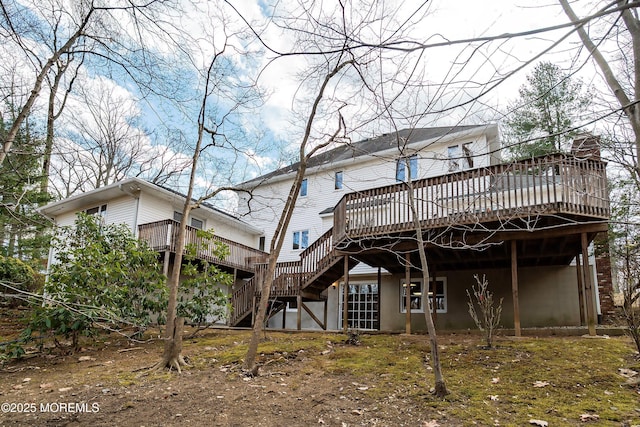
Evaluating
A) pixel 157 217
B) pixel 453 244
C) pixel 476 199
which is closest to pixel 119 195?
pixel 157 217

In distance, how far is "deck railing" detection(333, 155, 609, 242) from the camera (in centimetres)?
877

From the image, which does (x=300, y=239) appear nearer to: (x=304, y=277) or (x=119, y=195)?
(x=304, y=277)

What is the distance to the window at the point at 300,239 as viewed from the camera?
744 inches

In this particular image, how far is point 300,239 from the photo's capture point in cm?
1909

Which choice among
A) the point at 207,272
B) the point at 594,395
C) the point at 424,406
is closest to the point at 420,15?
the point at 424,406

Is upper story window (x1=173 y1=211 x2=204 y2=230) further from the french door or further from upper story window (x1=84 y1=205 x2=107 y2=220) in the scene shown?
the french door

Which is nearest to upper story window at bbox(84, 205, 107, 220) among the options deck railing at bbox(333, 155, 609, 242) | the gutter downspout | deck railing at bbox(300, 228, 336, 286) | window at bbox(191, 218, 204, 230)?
the gutter downspout

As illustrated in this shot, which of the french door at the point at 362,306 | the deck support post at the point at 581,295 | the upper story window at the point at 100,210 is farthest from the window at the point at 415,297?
the upper story window at the point at 100,210

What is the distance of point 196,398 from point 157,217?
12.2 m

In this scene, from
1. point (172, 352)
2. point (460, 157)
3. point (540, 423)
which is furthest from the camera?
point (172, 352)

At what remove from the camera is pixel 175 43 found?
4.42 metres

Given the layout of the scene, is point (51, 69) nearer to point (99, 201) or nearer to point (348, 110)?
point (348, 110)

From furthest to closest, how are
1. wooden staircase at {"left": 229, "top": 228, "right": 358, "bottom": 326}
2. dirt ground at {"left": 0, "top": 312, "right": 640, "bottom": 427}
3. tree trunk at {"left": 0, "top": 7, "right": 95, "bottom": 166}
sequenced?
wooden staircase at {"left": 229, "top": 228, "right": 358, "bottom": 326}
tree trunk at {"left": 0, "top": 7, "right": 95, "bottom": 166}
dirt ground at {"left": 0, "top": 312, "right": 640, "bottom": 427}

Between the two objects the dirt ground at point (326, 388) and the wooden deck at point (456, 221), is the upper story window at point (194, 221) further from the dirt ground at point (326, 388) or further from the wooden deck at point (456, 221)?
the dirt ground at point (326, 388)
